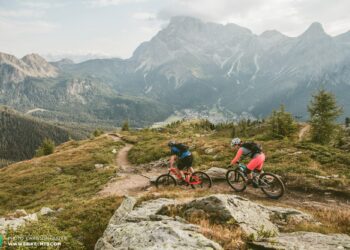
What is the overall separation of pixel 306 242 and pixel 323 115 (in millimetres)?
43112

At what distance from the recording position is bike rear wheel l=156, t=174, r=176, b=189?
2050 cm

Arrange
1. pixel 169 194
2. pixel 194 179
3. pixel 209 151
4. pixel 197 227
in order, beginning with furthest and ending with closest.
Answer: pixel 209 151 → pixel 194 179 → pixel 169 194 → pixel 197 227

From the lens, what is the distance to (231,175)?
18844mm

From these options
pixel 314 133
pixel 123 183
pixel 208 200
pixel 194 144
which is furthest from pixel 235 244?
pixel 314 133

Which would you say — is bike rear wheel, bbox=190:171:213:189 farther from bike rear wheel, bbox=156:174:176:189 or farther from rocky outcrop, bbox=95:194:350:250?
rocky outcrop, bbox=95:194:350:250

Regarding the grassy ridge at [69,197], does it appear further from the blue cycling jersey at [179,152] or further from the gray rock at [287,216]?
the gray rock at [287,216]

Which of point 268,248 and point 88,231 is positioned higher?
point 268,248

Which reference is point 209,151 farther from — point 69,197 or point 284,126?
point 284,126

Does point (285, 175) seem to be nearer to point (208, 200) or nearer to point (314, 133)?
point (208, 200)

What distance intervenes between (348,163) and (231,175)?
32.6 feet

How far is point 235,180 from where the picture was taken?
18.4 m

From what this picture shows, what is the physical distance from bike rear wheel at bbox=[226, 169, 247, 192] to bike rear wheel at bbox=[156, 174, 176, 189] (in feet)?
13.6

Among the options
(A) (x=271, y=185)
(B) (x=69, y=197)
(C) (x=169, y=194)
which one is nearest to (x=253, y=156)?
(A) (x=271, y=185)


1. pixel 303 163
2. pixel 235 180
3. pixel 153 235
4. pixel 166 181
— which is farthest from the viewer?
pixel 303 163
